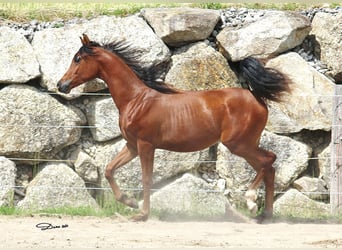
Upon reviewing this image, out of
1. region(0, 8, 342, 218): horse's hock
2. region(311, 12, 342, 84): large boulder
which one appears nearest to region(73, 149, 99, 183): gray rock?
region(0, 8, 342, 218): horse's hock

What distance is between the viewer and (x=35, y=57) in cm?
1068

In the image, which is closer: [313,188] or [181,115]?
[181,115]

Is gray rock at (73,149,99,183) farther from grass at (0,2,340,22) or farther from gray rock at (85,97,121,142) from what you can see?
grass at (0,2,340,22)

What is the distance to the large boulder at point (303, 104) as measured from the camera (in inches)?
420

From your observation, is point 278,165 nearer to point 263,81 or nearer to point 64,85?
point 263,81

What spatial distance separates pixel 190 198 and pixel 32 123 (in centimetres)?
206

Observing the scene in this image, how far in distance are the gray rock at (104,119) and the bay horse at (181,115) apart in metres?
1.20

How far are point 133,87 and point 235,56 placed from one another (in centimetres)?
191

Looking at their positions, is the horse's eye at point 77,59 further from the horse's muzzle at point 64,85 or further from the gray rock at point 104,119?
the gray rock at point 104,119

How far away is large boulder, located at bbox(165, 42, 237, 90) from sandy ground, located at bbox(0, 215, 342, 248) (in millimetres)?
2015

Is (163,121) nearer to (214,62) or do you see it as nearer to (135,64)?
(135,64)

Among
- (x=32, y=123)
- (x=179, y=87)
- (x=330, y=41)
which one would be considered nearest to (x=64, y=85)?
(x=32, y=123)

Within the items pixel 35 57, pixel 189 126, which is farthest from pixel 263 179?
pixel 35 57

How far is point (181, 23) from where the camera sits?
10781 millimetres
